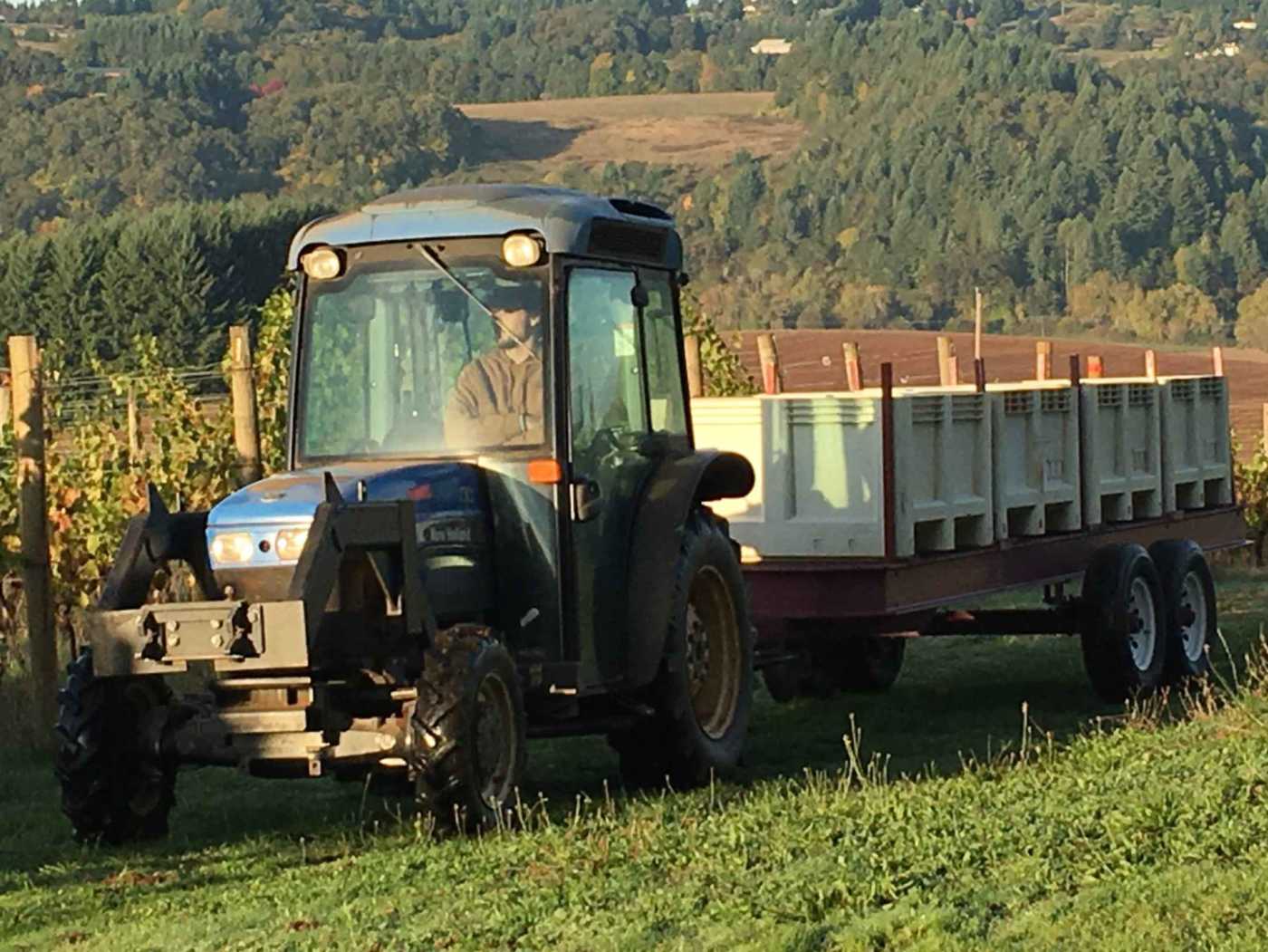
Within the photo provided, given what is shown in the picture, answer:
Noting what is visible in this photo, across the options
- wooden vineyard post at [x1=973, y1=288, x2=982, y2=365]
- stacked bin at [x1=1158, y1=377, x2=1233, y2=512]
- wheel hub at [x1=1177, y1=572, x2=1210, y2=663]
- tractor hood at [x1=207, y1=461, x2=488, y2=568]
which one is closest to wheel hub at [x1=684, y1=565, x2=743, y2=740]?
tractor hood at [x1=207, y1=461, x2=488, y2=568]

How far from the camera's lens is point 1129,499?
1609 cm

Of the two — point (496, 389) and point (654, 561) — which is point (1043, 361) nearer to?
point (654, 561)

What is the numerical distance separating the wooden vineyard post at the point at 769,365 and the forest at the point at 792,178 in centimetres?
4406

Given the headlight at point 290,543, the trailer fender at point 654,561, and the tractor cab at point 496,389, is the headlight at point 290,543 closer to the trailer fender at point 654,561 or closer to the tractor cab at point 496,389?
the tractor cab at point 496,389

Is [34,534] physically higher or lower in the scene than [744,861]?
higher

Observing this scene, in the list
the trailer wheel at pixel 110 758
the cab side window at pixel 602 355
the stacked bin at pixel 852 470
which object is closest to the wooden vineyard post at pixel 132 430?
the stacked bin at pixel 852 470

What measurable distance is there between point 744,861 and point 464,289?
10.0 ft

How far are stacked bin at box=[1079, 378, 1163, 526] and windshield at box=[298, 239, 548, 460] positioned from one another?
553 centimetres

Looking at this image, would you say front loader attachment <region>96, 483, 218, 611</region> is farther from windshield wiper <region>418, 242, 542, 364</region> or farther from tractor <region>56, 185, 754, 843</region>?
windshield wiper <region>418, 242, 542, 364</region>

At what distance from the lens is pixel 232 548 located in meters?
10.4

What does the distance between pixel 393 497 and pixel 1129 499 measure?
266 inches

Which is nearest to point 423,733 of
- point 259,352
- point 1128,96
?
point 259,352

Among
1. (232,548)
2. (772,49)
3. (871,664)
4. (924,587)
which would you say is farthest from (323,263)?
(772,49)

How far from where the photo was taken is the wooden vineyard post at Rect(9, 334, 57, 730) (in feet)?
45.8
